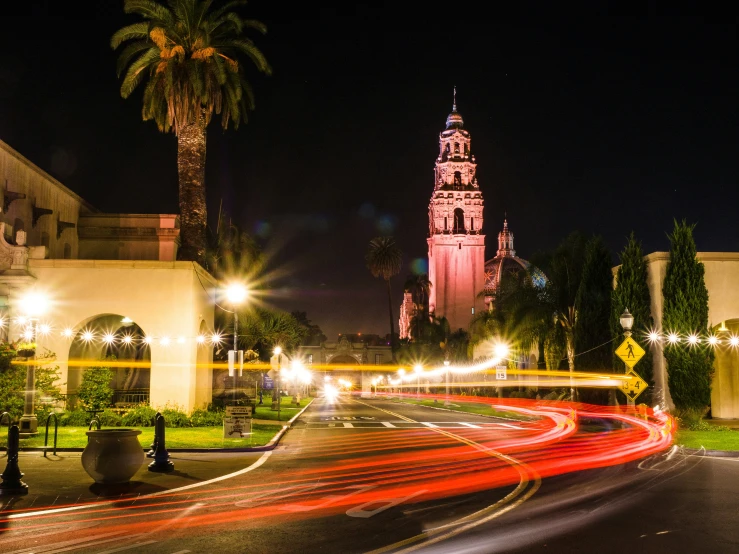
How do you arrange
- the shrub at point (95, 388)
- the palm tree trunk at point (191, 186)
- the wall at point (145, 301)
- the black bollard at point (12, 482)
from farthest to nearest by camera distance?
the palm tree trunk at point (191, 186), the wall at point (145, 301), the shrub at point (95, 388), the black bollard at point (12, 482)

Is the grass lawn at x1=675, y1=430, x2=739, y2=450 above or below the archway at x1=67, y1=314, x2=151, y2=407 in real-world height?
below

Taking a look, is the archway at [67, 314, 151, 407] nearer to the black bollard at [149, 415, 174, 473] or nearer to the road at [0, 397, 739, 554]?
the black bollard at [149, 415, 174, 473]

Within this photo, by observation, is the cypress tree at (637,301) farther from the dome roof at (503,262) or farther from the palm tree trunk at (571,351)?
the dome roof at (503,262)

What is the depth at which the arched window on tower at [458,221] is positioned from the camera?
5404 inches

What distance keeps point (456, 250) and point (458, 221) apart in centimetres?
633

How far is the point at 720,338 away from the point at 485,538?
3040 centimetres

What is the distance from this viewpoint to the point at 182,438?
2277 cm

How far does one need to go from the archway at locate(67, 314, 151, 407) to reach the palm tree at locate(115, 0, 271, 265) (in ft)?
15.2

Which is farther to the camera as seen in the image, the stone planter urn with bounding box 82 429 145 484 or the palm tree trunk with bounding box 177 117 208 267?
the palm tree trunk with bounding box 177 117 208 267

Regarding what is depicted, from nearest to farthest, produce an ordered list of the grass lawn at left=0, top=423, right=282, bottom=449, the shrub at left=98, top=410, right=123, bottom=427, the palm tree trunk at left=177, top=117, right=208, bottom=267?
the grass lawn at left=0, top=423, right=282, bottom=449 → the shrub at left=98, top=410, right=123, bottom=427 → the palm tree trunk at left=177, top=117, right=208, bottom=267

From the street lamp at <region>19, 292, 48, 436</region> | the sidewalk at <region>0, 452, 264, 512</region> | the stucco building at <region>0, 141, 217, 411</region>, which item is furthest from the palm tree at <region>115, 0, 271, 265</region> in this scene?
the sidewalk at <region>0, 452, 264, 512</region>

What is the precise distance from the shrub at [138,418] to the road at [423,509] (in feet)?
31.9

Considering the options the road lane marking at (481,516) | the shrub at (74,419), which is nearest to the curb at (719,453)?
the road lane marking at (481,516)

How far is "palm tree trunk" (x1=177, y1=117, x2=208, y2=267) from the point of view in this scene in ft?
114
